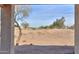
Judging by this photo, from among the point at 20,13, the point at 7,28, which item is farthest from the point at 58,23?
the point at 7,28

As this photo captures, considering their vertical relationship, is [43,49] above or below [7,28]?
below

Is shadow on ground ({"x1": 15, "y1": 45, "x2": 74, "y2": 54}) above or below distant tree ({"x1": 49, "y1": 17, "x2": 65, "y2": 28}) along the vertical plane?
below

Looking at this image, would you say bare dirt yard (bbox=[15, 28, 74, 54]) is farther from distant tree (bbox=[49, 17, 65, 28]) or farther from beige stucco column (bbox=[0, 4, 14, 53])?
beige stucco column (bbox=[0, 4, 14, 53])

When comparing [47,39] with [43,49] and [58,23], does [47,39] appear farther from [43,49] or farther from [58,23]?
[58,23]

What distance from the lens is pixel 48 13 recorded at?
35.5 ft

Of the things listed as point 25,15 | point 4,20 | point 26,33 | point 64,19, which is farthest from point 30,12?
point 4,20

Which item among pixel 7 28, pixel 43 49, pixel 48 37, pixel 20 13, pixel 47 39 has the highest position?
pixel 20 13

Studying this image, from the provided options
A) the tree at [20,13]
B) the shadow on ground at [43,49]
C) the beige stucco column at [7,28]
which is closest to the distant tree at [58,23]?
the shadow on ground at [43,49]

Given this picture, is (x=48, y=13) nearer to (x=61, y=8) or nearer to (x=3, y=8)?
(x=61, y=8)

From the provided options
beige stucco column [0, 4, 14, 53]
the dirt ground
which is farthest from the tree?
beige stucco column [0, 4, 14, 53]

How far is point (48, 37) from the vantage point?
10.7m

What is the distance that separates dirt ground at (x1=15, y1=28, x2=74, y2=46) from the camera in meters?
10.6
